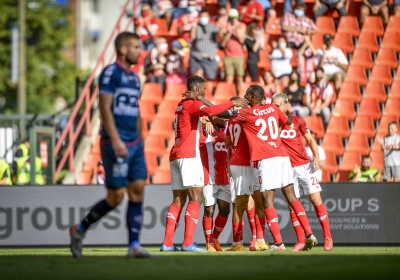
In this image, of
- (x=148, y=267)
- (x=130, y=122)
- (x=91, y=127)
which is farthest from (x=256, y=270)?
(x=91, y=127)

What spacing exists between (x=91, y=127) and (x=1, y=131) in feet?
10.5

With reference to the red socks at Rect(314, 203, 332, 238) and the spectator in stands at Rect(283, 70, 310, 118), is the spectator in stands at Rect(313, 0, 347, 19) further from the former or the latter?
the red socks at Rect(314, 203, 332, 238)

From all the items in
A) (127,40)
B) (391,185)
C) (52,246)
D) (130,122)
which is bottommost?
(52,246)

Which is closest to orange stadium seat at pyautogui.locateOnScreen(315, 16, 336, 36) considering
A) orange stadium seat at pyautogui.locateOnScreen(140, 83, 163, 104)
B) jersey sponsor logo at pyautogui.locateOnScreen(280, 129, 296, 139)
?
orange stadium seat at pyautogui.locateOnScreen(140, 83, 163, 104)

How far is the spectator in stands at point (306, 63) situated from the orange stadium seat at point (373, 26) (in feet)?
6.68

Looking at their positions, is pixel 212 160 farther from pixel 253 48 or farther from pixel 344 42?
pixel 344 42

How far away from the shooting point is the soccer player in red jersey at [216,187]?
14.2 m

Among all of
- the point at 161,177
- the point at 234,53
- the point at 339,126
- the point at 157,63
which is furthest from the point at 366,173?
the point at 157,63

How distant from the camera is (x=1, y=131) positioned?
2156cm

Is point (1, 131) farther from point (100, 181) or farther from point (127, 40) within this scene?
point (127, 40)

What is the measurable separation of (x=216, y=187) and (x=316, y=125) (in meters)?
7.35

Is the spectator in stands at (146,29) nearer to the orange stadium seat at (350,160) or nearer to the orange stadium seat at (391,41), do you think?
the orange stadium seat at (391,41)

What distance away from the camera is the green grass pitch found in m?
8.30

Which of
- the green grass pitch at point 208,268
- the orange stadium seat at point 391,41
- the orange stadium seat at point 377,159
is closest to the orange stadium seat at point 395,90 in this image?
the orange stadium seat at point 391,41
